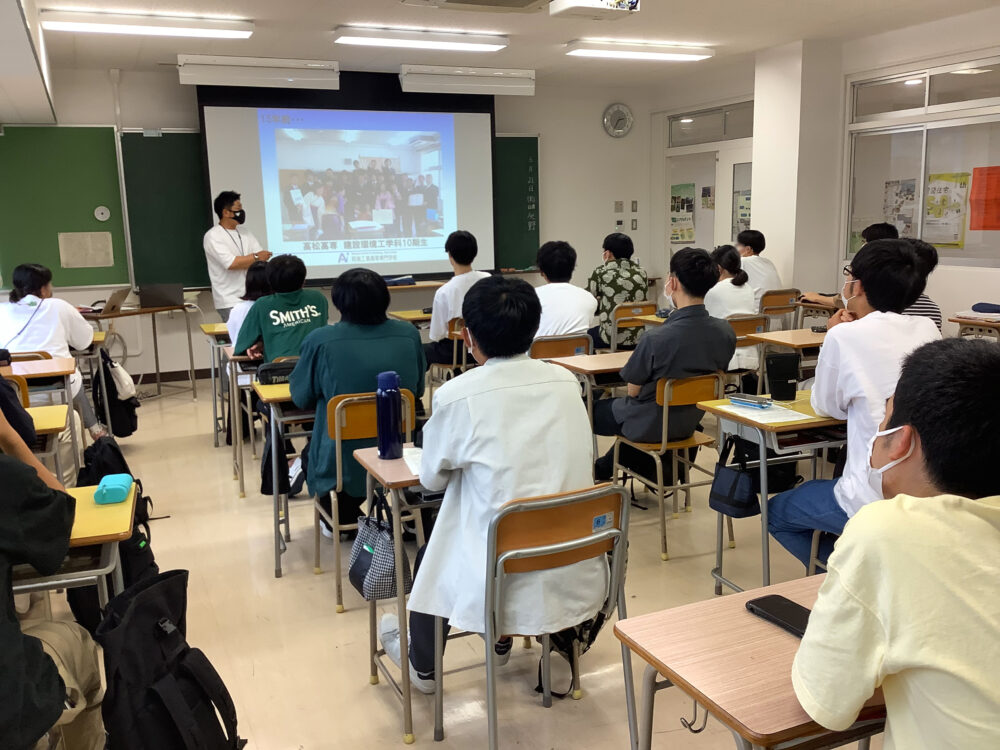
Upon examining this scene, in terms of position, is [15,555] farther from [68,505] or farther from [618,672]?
[618,672]

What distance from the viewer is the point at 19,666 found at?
1554mm

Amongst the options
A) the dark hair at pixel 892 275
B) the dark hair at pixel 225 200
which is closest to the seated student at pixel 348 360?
the dark hair at pixel 892 275

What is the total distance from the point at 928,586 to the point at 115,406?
540 centimetres

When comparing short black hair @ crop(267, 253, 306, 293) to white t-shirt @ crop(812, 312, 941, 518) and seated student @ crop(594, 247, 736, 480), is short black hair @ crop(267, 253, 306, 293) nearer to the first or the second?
seated student @ crop(594, 247, 736, 480)

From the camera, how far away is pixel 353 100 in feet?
25.6

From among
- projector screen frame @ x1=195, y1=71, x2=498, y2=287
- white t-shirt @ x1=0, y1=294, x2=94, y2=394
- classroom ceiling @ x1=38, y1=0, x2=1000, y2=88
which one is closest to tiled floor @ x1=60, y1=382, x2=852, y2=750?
white t-shirt @ x1=0, y1=294, x2=94, y2=394

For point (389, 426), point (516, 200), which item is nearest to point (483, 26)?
point (516, 200)

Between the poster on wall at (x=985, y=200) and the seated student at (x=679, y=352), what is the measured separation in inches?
154

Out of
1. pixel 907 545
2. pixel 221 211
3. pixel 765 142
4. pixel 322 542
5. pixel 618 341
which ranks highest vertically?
pixel 765 142

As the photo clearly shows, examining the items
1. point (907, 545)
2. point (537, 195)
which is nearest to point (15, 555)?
point (907, 545)

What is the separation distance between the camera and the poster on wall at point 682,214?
9172 millimetres

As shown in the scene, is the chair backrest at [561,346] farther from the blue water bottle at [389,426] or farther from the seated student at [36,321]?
the seated student at [36,321]

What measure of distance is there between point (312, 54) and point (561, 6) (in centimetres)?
310

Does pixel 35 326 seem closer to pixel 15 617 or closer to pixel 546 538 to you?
pixel 15 617
